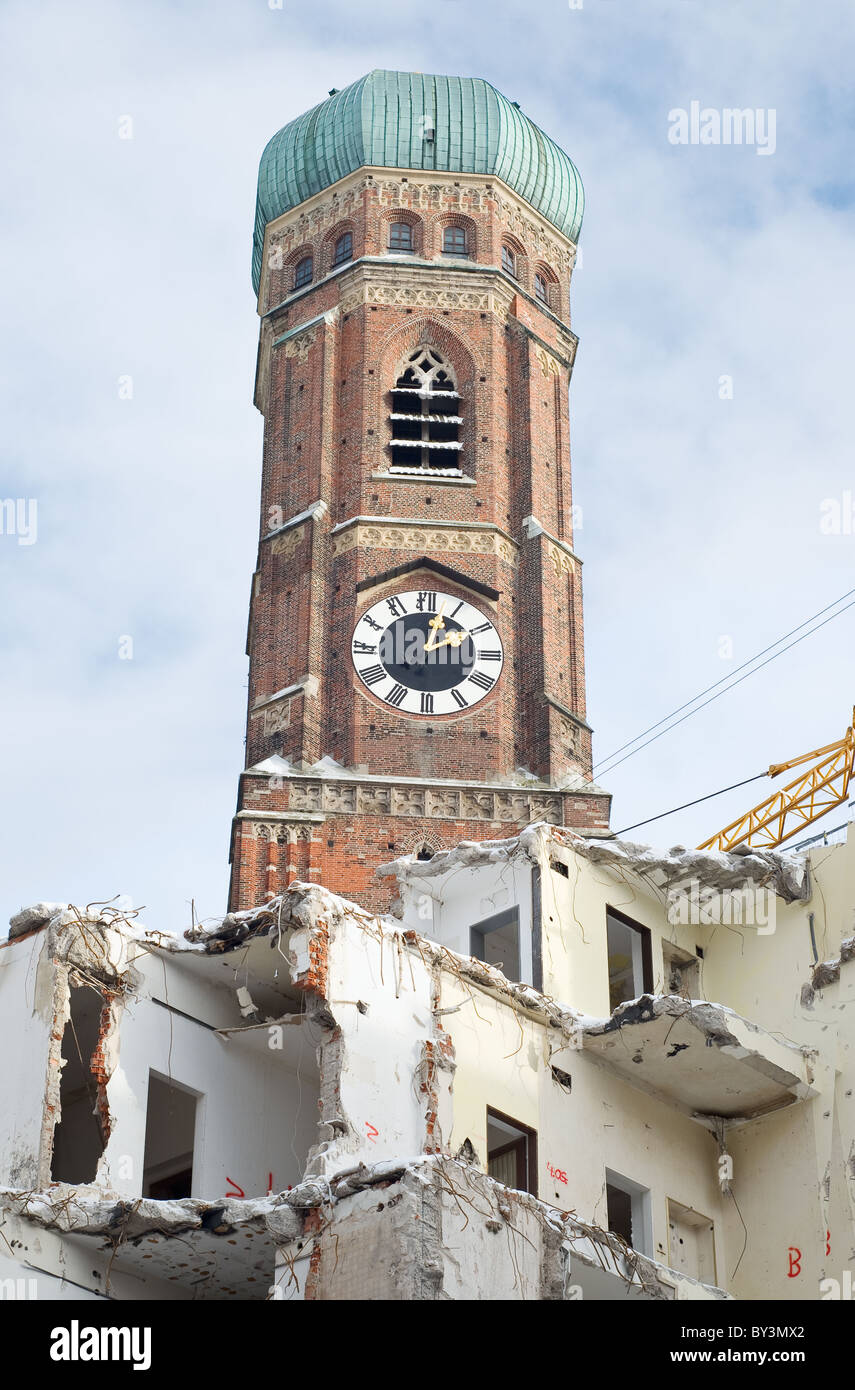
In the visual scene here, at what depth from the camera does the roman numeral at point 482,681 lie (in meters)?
51.7

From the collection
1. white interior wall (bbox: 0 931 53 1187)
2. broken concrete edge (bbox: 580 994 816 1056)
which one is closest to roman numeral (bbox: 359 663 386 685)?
broken concrete edge (bbox: 580 994 816 1056)

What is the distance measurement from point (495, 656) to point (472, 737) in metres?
2.47

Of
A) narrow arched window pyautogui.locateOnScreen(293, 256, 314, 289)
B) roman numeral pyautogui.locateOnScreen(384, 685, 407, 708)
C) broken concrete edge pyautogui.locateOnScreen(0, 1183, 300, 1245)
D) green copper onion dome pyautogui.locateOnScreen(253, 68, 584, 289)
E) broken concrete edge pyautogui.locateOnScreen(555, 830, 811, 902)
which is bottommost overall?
broken concrete edge pyautogui.locateOnScreen(0, 1183, 300, 1245)

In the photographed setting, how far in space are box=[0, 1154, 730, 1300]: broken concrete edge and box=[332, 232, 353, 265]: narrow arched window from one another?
36.7m

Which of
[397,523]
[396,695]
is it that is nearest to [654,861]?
[396,695]

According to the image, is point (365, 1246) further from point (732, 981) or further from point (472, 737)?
point (472, 737)

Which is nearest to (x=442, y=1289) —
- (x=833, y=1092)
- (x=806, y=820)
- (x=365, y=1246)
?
(x=365, y=1246)

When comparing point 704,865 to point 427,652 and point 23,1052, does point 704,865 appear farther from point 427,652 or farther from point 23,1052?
point 427,652

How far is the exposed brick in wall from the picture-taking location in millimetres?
49156

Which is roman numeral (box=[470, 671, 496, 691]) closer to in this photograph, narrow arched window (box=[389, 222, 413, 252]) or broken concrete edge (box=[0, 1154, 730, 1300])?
narrow arched window (box=[389, 222, 413, 252])

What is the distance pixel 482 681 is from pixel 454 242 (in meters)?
13.5

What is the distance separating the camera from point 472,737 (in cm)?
5066

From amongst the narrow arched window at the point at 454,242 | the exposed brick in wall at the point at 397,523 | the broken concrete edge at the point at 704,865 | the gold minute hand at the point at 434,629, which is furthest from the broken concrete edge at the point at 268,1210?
the narrow arched window at the point at 454,242

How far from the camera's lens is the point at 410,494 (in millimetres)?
54844
